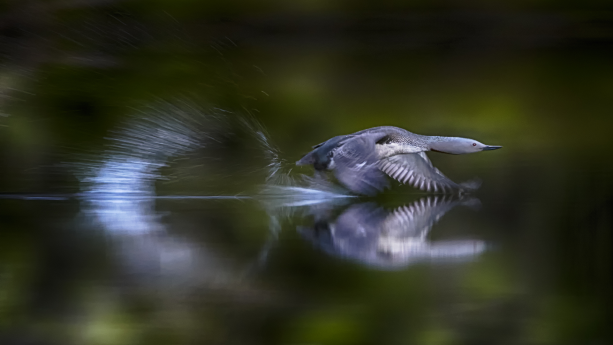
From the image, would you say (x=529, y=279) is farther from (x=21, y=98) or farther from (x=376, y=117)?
(x=21, y=98)

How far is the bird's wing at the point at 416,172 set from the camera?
1.65 metres

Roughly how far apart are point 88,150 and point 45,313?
1109 millimetres

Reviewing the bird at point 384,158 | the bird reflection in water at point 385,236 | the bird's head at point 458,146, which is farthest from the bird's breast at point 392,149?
the bird reflection in water at point 385,236

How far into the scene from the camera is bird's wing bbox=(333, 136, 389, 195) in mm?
1338

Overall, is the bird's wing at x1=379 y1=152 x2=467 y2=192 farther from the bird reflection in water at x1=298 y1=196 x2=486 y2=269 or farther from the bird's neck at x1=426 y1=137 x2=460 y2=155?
the bird reflection in water at x1=298 y1=196 x2=486 y2=269

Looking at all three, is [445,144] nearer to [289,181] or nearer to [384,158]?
[384,158]

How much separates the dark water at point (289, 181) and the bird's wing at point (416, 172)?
47 millimetres

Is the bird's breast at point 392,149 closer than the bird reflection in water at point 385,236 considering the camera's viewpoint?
No

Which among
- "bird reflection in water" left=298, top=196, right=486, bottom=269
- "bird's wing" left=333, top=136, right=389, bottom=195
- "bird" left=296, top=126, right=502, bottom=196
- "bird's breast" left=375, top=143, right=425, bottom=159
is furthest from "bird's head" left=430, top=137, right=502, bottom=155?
"bird reflection in water" left=298, top=196, right=486, bottom=269

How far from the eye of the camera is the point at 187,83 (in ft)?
6.63

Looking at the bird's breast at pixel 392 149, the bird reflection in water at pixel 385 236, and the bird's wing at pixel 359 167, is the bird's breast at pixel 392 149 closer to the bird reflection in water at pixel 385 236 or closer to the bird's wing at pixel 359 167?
the bird's wing at pixel 359 167

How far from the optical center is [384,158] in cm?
173

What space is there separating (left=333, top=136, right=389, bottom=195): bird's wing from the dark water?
60mm

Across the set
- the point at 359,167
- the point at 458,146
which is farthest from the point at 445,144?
the point at 359,167
